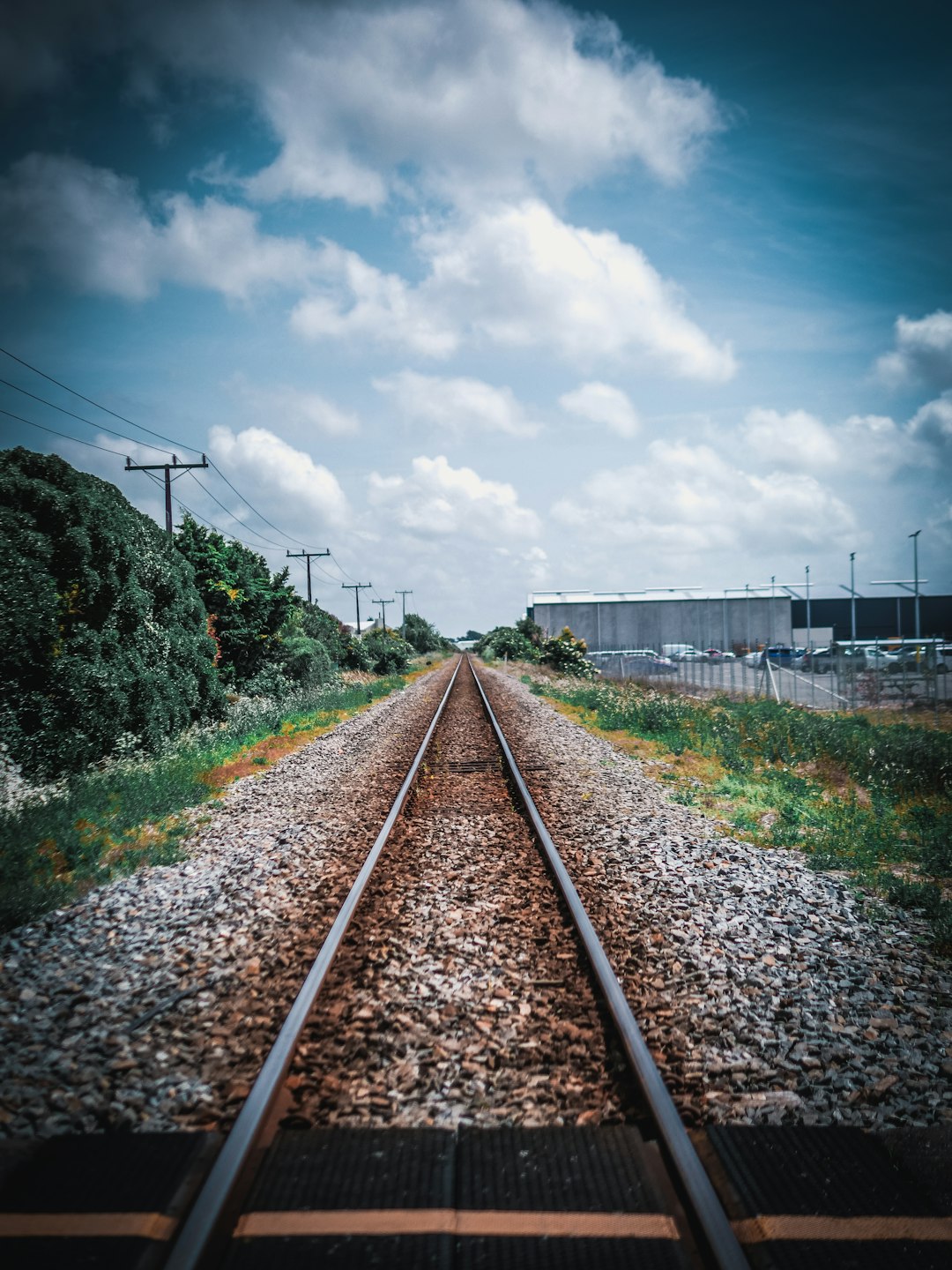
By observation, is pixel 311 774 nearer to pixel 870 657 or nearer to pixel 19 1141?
pixel 19 1141

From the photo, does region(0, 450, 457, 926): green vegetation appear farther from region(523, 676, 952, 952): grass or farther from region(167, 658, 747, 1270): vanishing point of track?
region(523, 676, 952, 952): grass

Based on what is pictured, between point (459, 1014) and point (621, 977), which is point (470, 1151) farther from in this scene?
point (621, 977)

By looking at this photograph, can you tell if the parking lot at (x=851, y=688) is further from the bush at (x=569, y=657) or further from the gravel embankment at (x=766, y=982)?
the gravel embankment at (x=766, y=982)

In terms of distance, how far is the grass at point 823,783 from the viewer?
21.9ft

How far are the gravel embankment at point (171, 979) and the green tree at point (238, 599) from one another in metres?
12.4

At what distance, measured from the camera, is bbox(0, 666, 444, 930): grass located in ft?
19.0

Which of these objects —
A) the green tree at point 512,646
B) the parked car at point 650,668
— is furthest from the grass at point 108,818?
the green tree at point 512,646

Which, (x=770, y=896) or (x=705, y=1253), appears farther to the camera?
(x=770, y=896)

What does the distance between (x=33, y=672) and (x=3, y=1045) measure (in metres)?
7.06

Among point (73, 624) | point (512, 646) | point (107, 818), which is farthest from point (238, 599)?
point (512, 646)

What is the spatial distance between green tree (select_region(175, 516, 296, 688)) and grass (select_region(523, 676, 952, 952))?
1015 centimetres

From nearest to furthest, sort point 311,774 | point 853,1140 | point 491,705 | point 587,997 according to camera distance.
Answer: point 853,1140, point 587,997, point 311,774, point 491,705

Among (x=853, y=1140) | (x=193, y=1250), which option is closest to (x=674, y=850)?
(x=853, y=1140)

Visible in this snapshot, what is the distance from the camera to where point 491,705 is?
22.8m
